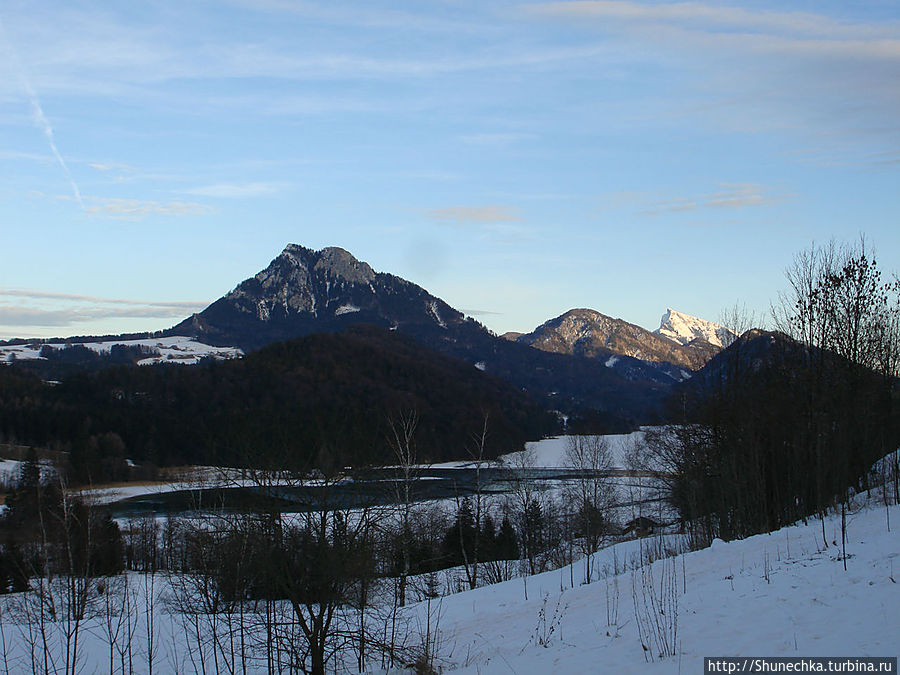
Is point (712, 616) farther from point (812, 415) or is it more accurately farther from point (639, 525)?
point (639, 525)

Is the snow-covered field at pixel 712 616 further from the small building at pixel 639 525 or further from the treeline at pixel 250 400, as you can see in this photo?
the treeline at pixel 250 400

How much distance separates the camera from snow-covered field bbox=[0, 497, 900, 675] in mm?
8766

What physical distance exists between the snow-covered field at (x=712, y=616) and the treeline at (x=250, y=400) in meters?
78.9

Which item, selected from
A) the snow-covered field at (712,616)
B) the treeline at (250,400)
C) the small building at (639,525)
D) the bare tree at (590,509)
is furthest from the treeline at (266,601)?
the treeline at (250,400)

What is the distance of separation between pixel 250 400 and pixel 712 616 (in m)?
143

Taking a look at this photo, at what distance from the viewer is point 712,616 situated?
1048 cm

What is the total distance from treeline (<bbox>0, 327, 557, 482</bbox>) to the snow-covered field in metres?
78.9

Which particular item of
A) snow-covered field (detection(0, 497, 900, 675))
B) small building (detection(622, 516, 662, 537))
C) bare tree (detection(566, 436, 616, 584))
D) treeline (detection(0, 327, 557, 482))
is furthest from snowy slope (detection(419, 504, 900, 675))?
treeline (detection(0, 327, 557, 482))

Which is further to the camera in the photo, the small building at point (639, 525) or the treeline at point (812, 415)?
the small building at point (639, 525)

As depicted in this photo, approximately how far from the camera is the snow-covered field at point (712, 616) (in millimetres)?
8766

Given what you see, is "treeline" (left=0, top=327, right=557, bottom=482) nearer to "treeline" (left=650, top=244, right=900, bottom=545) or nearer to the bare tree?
the bare tree

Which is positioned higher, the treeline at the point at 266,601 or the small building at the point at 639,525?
the treeline at the point at 266,601

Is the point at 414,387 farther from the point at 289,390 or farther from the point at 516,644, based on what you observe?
the point at 516,644

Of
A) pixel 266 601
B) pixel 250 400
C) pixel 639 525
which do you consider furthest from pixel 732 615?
pixel 250 400
